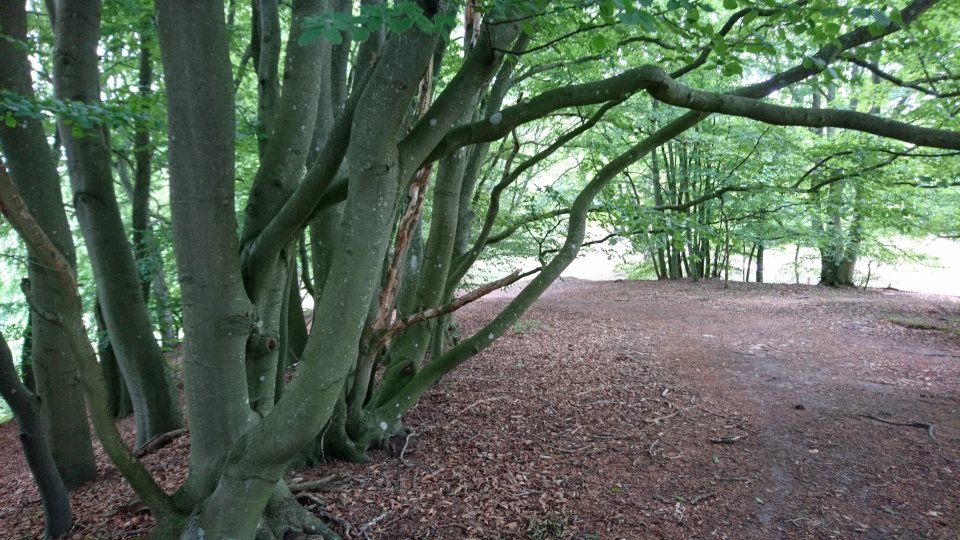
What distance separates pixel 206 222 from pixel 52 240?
8.19 ft

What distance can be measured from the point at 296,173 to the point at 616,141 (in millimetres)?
7064

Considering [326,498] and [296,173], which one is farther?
[326,498]

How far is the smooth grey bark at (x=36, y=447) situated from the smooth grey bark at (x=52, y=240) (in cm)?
46

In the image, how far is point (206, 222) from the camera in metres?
2.33

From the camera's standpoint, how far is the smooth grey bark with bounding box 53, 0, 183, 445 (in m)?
3.92

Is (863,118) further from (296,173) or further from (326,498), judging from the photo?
(326,498)

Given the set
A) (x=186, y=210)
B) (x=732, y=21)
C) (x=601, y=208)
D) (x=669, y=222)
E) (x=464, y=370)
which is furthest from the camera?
(x=464, y=370)

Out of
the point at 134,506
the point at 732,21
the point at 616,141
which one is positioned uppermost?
the point at 616,141

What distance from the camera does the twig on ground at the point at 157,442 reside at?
4812 millimetres

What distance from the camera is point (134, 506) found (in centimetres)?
336

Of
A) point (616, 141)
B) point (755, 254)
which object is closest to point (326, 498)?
point (616, 141)

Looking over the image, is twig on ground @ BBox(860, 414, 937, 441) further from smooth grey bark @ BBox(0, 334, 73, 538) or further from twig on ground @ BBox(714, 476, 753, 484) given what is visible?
smooth grey bark @ BBox(0, 334, 73, 538)

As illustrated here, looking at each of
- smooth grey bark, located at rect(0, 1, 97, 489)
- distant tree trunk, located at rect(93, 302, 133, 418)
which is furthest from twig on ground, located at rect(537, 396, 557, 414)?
distant tree trunk, located at rect(93, 302, 133, 418)

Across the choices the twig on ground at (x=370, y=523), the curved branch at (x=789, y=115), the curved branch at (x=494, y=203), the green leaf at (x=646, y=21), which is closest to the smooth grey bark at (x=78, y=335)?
the twig on ground at (x=370, y=523)
